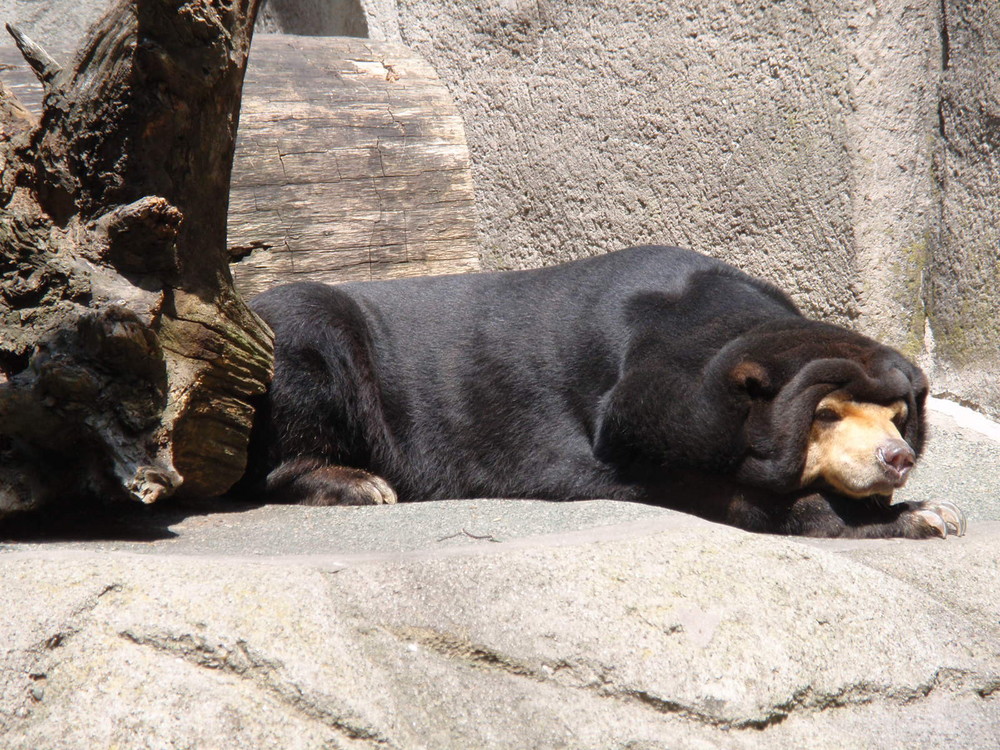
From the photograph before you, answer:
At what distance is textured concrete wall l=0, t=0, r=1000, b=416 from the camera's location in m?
5.79

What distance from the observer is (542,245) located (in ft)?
23.3

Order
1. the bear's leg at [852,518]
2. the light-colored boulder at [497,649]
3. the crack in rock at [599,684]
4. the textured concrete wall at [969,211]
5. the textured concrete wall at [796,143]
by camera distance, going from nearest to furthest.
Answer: the light-colored boulder at [497,649] → the crack in rock at [599,684] → the bear's leg at [852,518] → the textured concrete wall at [969,211] → the textured concrete wall at [796,143]

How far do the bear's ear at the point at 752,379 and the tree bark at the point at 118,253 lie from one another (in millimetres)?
1925

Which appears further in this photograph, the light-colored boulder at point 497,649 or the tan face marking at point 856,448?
the tan face marking at point 856,448

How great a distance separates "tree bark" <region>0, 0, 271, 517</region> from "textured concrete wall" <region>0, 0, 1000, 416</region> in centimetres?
339

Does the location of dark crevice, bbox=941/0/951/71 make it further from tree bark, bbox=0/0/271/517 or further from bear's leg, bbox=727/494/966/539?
tree bark, bbox=0/0/271/517

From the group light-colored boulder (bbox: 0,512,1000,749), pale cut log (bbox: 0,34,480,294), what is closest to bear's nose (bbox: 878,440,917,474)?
light-colored boulder (bbox: 0,512,1000,749)

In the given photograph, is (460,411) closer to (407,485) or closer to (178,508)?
(407,485)

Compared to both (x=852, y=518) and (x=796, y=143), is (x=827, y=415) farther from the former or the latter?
(x=796, y=143)

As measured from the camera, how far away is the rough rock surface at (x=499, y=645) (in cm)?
→ 236

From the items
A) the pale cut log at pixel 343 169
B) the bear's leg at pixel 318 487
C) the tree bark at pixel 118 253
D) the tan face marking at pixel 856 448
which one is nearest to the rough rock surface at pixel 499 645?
the tree bark at pixel 118 253

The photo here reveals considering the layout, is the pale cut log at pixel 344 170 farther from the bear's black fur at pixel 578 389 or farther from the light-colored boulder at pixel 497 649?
the light-colored boulder at pixel 497 649

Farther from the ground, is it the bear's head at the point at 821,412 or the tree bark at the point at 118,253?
the tree bark at the point at 118,253

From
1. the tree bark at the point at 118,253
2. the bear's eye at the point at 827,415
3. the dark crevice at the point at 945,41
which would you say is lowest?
the bear's eye at the point at 827,415
